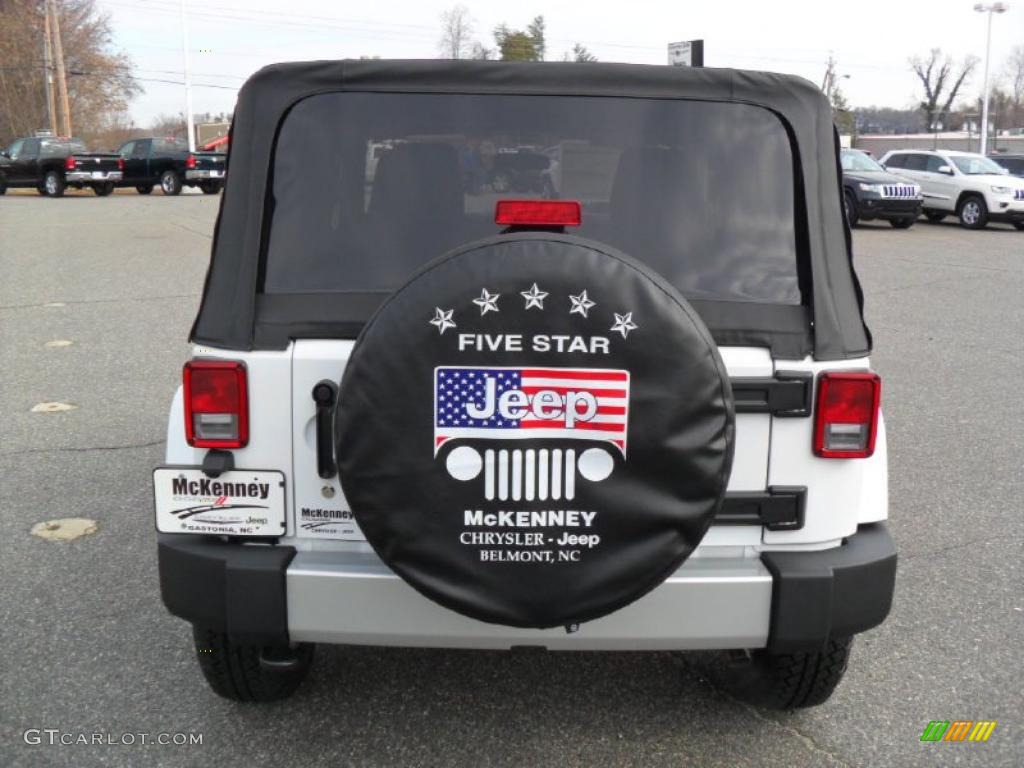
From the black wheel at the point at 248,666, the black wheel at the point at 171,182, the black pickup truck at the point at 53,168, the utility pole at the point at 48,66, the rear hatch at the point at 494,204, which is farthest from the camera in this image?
the utility pole at the point at 48,66

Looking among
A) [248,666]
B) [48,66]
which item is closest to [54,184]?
[48,66]

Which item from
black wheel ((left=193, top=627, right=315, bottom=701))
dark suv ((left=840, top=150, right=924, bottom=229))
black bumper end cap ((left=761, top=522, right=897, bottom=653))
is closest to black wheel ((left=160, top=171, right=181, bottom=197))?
dark suv ((left=840, top=150, right=924, bottom=229))

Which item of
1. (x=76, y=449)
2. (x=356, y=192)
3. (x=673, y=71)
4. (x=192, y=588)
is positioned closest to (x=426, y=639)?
(x=192, y=588)

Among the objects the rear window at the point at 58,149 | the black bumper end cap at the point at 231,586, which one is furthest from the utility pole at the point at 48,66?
the black bumper end cap at the point at 231,586

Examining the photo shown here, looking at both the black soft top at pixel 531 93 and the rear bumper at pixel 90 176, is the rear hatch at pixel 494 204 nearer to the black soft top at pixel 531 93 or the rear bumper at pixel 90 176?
the black soft top at pixel 531 93

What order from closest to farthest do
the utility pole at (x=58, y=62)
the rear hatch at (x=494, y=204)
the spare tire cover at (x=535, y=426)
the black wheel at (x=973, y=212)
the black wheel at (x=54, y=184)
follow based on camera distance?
the spare tire cover at (x=535, y=426), the rear hatch at (x=494, y=204), the black wheel at (x=973, y=212), the black wheel at (x=54, y=184), the utility pole at (x=58, y=62)

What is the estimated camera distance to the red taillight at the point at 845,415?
108 inches

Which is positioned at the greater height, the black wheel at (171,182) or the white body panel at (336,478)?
the black wheel at (171,182)

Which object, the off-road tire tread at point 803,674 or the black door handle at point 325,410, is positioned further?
the off-road tire tread at point 803,674

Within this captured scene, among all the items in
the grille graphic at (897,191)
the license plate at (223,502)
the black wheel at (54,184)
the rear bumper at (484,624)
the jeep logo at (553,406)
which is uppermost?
the black wheel at (54,184)

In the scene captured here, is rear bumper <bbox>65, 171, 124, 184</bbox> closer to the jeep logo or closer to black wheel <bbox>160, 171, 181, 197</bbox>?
black wheel <bbox>160, 171, 181, 197</bbox>

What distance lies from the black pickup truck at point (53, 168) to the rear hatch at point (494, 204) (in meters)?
31.1

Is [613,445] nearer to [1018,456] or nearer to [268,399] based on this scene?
[268,399]

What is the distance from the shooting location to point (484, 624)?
270 centimetres
